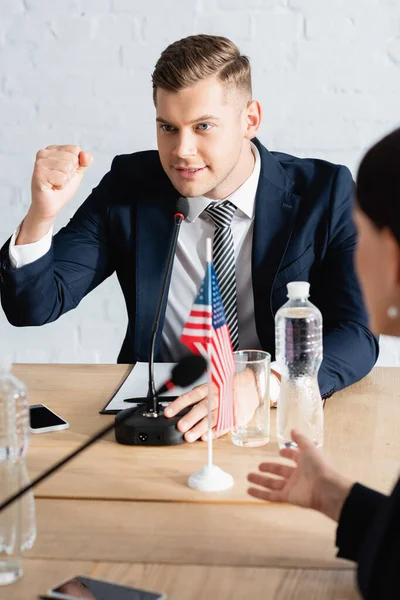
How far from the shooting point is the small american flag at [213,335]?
131 centimetres

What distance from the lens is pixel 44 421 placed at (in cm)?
149

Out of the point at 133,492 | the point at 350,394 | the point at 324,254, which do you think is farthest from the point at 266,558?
the point at 324,254

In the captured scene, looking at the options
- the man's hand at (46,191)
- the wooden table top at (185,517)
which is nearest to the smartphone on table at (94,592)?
the wooden table top at (185,517)

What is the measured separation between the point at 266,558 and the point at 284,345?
564mm

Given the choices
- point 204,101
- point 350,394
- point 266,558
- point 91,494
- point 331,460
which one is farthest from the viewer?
point 204,101

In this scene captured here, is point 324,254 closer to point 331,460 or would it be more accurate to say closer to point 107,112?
point 331,460

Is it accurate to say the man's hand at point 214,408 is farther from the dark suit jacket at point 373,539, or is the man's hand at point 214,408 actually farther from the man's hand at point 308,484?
the dark suit jacket at point 373,539

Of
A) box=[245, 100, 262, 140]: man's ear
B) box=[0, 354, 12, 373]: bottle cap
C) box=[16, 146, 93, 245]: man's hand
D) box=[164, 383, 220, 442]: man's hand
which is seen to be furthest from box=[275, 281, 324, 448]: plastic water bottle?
box=[245, 100, 262, 140]: man's ear

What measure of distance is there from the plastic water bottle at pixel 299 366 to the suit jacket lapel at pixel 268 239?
384 mm

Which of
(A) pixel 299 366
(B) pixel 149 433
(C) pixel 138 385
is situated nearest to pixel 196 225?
(C) pixel 138 385

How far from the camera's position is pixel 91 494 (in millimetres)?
1203

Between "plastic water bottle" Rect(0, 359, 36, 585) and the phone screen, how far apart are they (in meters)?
0.35

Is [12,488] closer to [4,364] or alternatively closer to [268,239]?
[4,364]

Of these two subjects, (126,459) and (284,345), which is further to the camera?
(284,345)
